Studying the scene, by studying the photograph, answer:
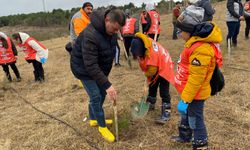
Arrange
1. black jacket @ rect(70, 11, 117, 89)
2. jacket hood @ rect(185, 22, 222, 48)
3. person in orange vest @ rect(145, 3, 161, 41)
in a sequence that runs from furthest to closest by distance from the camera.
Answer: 1. person in orange vest @ rect(145, 3, 161, 41)
2. black jacket @ rect(70, 11, 117, 89)
3. jacket hood @ rect(185, 22, 222, 48)

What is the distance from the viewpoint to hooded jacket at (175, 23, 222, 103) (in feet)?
8.37

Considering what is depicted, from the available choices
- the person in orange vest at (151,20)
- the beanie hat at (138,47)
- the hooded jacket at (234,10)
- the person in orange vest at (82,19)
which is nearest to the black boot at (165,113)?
the beanie hat at (138,47)

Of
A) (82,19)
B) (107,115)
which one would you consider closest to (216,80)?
(107,115)

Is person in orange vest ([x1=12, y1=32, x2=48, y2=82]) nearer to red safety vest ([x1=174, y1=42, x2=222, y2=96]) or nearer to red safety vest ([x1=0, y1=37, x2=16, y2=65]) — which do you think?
red safety vest ([x1=0, y1=37, x2=16, y2=65])

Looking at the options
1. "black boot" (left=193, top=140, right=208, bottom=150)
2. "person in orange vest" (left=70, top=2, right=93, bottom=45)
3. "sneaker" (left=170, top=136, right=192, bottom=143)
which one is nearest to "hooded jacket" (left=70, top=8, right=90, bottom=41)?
"person in orange vest" (left=70, top=2, right=93, bottom=45)

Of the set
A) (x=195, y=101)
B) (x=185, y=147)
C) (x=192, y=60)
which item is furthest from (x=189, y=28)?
(x=185, y=147)

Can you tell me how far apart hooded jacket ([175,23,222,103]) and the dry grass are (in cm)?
88

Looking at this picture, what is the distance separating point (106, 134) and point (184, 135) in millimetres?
935

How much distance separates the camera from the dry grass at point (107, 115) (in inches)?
138

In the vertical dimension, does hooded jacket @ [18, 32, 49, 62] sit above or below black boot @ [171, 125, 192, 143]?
above

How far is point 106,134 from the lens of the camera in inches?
142

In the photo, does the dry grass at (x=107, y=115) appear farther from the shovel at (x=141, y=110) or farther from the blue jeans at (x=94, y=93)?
the blue jeans at (x=94, y=93)

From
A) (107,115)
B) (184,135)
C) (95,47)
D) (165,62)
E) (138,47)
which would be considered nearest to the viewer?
(95,47)

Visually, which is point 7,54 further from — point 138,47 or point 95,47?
point 95,47
